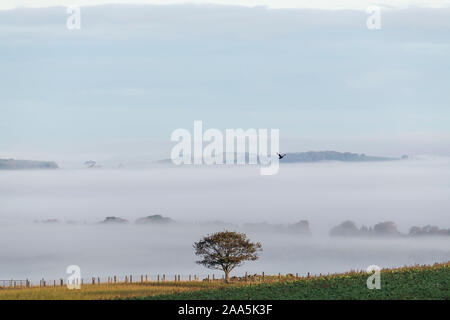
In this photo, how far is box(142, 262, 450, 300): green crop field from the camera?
178ft

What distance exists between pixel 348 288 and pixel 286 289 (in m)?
4.80

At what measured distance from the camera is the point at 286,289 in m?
59.3

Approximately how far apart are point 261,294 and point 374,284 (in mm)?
10618

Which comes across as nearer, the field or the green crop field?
the green crop field

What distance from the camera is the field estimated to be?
55156mm

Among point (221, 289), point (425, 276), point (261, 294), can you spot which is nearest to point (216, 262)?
point (221, 289)

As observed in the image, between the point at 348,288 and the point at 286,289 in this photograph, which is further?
the point at 286,289

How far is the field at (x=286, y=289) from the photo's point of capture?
55.2m

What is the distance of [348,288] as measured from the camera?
58219mm
